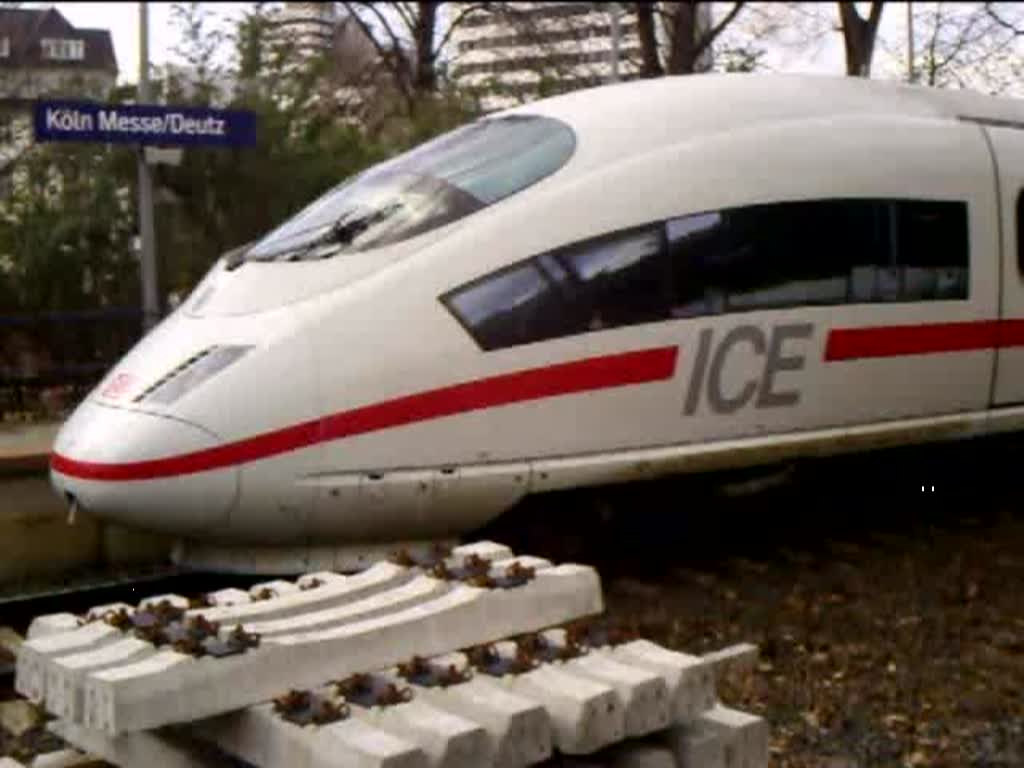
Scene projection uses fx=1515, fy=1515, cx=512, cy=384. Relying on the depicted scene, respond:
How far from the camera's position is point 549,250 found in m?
7.44

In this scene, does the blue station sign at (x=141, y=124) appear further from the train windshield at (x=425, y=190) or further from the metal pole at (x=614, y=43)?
the metal pole at (x=614, y=43)

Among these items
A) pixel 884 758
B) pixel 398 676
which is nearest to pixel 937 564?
pixel 884 758

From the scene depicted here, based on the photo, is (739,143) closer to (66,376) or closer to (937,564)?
(937,564)

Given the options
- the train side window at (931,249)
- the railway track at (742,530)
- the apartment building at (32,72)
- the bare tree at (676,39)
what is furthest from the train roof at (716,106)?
the bare tree at (676,39)

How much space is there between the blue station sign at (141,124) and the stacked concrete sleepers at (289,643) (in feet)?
25.5

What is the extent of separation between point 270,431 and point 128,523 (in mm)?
822

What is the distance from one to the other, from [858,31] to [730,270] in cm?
1312

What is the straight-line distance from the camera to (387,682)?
3.81 metres

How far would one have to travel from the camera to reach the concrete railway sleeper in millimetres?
3590

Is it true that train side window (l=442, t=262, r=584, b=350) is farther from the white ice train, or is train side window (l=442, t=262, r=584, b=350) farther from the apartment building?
the apartment building

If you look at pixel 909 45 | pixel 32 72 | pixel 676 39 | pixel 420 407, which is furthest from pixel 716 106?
pixel 676 39

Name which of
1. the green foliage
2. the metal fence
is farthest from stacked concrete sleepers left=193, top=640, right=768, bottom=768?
the green foliage

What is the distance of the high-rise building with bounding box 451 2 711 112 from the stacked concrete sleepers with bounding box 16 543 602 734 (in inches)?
649

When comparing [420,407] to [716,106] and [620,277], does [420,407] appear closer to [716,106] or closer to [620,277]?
[620,277]
